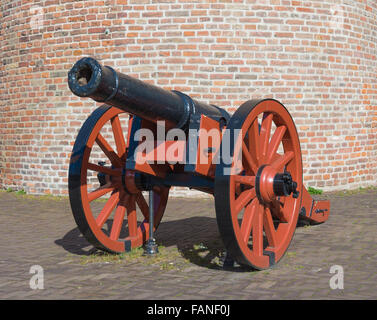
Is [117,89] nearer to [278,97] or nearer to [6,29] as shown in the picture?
[278,97]

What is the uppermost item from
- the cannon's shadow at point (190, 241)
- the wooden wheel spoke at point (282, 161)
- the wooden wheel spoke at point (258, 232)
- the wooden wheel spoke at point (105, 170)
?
the wooden wheel spoke at point (282, 161)

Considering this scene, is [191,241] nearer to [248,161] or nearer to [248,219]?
[248,219]

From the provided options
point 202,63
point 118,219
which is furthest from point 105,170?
point 202,63

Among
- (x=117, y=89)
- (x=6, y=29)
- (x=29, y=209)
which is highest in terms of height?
(x=6, y=29)

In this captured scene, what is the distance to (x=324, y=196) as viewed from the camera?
8.78 meters

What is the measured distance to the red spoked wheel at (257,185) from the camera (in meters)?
3.84

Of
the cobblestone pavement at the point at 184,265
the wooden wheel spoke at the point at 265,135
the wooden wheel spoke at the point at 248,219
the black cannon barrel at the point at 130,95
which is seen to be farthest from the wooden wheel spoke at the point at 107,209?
the wooden wheel spoke at the point at 265,135

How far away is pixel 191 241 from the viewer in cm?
548

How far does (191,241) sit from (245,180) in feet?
4.97

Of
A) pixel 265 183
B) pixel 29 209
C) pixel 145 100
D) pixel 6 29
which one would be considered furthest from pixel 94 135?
pixel 6 29

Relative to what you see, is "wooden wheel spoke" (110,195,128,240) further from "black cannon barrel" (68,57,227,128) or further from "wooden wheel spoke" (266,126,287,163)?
"wooden wheel spoke" (266,126,287,163)

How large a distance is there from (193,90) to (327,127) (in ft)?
7.81

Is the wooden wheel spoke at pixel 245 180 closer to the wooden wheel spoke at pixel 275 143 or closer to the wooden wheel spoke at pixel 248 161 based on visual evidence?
the wooden wheel spoke at pixel 248 161

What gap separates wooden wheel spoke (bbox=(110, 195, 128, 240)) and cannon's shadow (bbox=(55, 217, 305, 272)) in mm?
312
